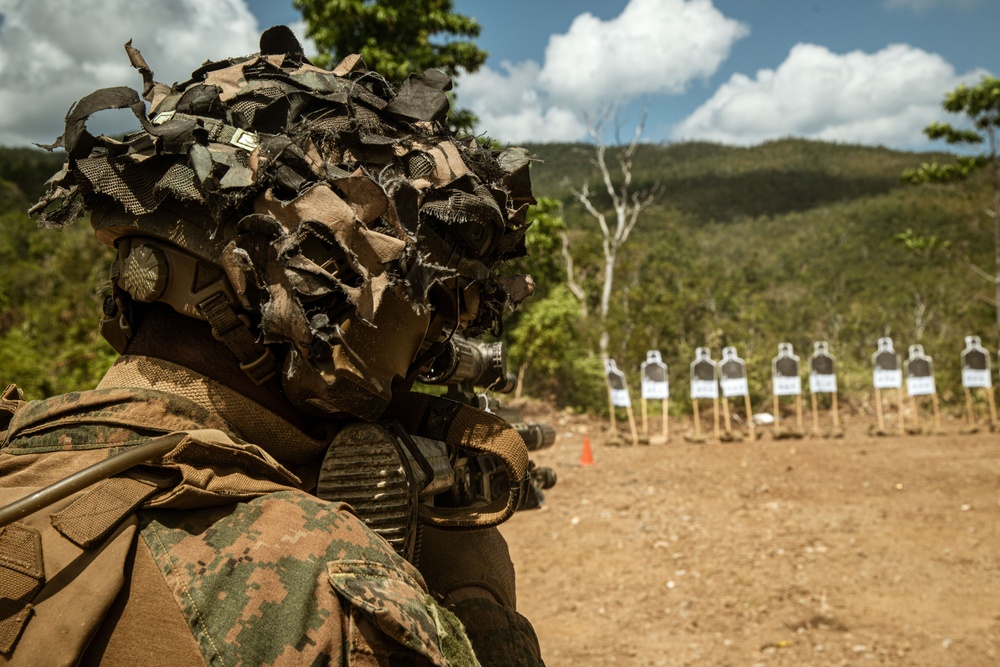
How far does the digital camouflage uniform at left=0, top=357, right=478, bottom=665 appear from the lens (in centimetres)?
84

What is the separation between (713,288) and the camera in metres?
20.3

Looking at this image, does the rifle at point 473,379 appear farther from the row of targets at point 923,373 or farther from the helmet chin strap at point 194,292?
the row of targets at point 923,373

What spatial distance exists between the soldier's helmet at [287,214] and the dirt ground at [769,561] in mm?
3382

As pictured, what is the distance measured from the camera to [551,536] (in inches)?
243

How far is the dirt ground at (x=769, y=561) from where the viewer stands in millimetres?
4156

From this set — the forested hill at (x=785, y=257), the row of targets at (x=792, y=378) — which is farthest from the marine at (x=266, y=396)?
the row of targets at (x=792, y=378)

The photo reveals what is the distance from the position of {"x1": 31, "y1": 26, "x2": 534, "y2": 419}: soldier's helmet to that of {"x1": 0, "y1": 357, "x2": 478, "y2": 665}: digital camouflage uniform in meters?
0.17

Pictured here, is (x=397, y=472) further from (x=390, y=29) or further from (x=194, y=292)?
(x=390, y=29)

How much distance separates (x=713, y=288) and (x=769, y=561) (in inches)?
615

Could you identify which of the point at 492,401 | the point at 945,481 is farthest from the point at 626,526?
the point at 492,401

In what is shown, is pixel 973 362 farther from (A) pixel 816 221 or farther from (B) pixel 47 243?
(A) pixel 816 221

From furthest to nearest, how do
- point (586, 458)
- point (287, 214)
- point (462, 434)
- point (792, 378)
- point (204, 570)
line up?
point (792, 378) → point (586, 458) → point (462, 434) → point (287, 214) → point (204, 570)

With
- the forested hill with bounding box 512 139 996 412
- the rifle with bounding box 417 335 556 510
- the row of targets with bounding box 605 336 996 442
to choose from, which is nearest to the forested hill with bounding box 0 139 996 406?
the forested hill with bounding box 512 139 996 412

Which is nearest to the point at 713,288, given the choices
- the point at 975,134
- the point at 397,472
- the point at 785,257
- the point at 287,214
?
the point at 975,134
